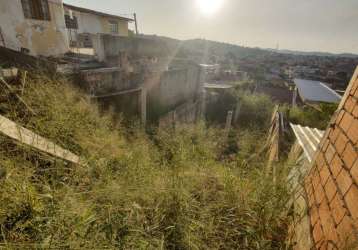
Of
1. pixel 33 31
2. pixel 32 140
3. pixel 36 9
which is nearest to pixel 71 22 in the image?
pixel 36 9

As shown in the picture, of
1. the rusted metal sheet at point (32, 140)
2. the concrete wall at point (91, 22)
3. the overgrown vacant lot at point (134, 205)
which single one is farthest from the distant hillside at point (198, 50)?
the overgrown vacant lot at point (134, 205)

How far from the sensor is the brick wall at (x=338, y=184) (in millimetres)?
1023

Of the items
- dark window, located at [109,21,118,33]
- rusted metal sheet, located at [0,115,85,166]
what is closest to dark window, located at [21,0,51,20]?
dark window, located at [109,21,118,33]

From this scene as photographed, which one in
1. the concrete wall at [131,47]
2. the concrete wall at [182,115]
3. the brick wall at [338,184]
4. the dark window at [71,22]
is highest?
the dark window at [71,22]

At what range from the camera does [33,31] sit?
869cm

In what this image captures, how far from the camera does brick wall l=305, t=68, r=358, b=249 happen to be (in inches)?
40.3

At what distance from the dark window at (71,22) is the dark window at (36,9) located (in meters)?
4.27

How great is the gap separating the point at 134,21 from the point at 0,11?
11614mm

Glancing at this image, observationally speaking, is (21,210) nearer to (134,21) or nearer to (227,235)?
(227,235)

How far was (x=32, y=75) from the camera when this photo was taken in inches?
157

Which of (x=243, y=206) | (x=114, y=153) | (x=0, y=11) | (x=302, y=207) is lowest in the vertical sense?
(x=114, y=153)

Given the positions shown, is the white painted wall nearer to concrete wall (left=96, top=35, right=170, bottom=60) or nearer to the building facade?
the building facade

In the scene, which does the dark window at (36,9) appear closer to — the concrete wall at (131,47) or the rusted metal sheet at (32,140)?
the concrete wall at (131,47)

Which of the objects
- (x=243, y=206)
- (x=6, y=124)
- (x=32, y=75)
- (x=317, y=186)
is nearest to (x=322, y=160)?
(x=317, y=186)
